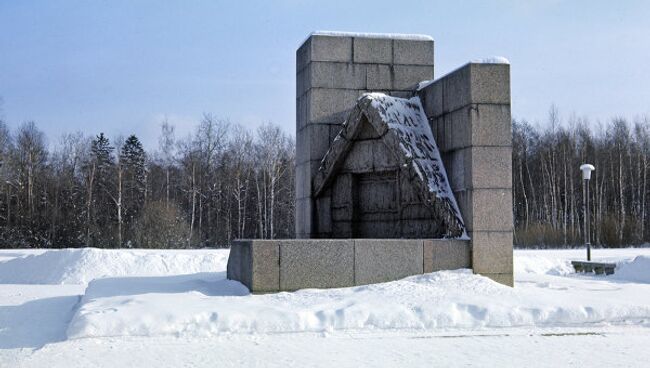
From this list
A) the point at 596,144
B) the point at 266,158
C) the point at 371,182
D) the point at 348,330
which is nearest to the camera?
the point at 348,330

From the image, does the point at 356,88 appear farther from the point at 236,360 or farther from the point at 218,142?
the point at 218,142

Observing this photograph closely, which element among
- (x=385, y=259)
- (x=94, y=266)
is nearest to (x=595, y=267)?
(x=385, y=259)

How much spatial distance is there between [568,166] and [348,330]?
45542 millimetres

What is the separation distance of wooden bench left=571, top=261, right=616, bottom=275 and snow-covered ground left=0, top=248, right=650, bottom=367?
8.49 meters

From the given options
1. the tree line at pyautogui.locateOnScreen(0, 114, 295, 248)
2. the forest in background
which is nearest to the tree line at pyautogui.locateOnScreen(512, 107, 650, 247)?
the forest in background

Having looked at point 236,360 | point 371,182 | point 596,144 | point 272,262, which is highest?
point 596,144

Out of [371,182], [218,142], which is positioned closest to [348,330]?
[371,182]

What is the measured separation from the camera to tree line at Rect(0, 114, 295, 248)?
45.3 m

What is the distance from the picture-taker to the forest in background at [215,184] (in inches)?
1806

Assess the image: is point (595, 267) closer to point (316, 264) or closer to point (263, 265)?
point (316, 264)

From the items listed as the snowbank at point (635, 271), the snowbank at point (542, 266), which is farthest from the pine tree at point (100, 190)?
the snowbank at point (635, 271)

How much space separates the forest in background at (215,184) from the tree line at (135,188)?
8 cm

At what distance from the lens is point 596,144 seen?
2099 inches

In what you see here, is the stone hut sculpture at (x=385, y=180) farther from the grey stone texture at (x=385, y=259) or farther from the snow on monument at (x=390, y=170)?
the grey stone texture at (x=385, y=259)
